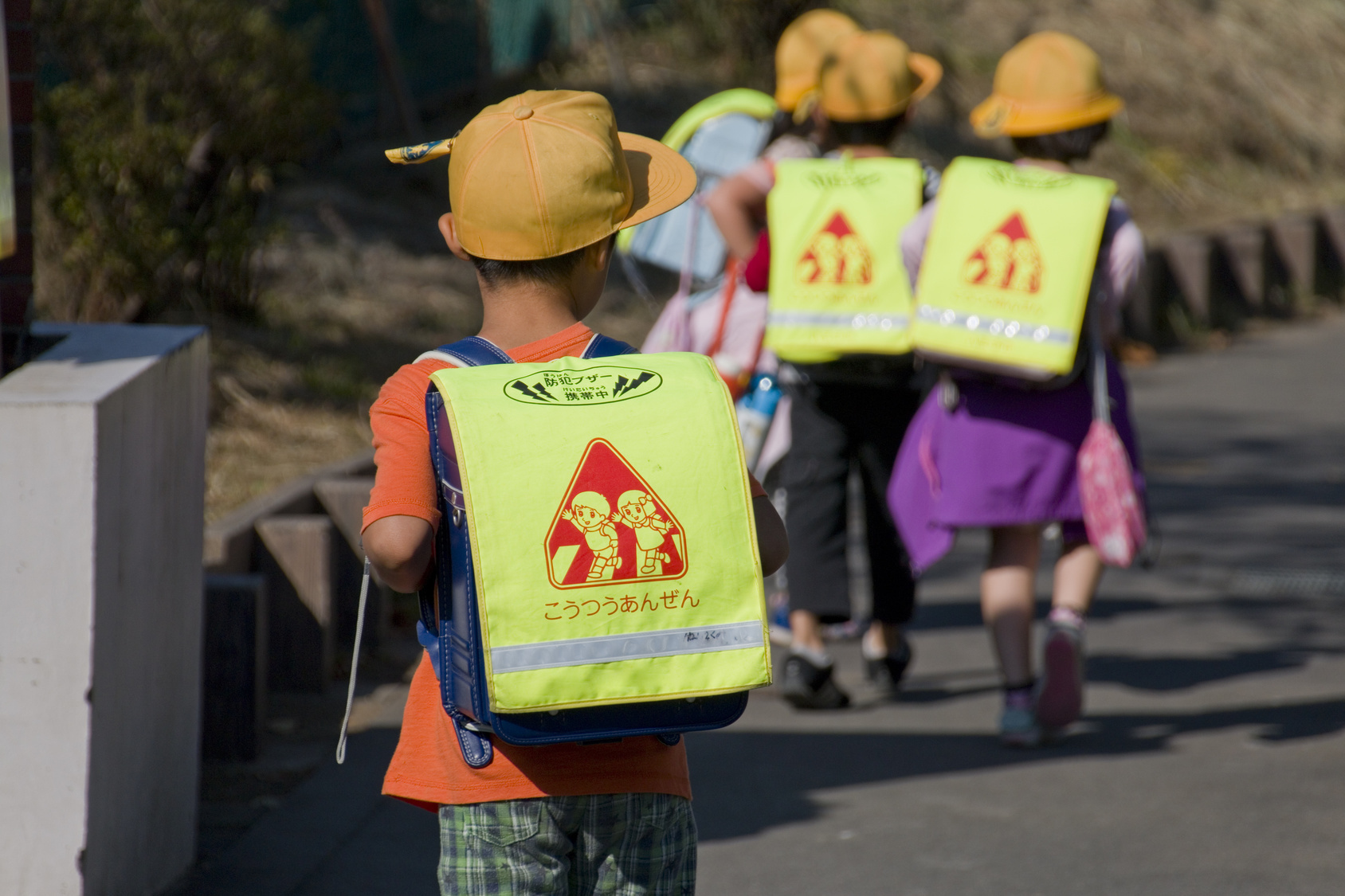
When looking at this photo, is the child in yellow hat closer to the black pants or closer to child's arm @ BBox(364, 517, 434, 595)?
the black pants

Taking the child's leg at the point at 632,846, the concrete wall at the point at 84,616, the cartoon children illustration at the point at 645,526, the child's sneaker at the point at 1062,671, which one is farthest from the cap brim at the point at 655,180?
the child's sneaker at the point at 1062,671

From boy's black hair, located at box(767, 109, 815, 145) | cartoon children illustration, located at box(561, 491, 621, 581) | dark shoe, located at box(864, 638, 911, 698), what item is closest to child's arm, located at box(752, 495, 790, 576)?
cartoon children illustration, located at box(561, 491, 621, 581)

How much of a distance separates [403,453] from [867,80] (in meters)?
3.14

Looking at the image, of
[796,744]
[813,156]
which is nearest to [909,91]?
[813,156]

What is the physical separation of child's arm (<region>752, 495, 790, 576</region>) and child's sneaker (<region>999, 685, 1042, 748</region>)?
110 inches

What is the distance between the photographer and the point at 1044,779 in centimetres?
463

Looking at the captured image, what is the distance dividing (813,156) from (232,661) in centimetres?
240

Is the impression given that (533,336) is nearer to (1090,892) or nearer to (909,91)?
(1090,892)

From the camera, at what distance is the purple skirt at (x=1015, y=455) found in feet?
15.4

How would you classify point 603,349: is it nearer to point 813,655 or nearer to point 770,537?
point 770,537

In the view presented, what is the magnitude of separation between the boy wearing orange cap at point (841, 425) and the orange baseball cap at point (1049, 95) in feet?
1.23

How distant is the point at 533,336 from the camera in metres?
2.28

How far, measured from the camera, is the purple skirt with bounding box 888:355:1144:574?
4.68 metres

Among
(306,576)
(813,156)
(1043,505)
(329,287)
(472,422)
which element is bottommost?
(329,287)
